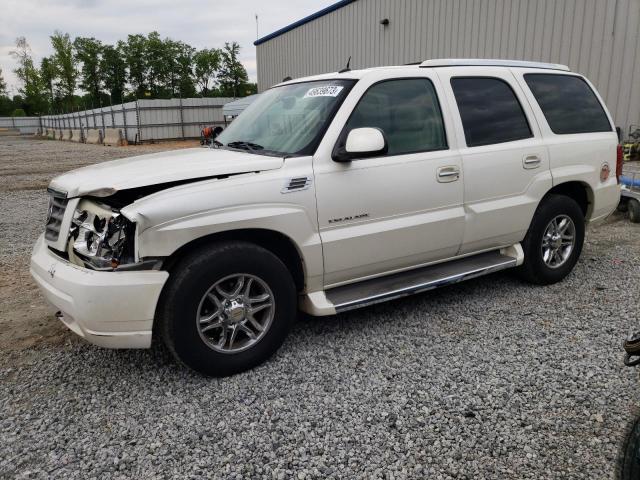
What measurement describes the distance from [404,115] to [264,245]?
1443mm

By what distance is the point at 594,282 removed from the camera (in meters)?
4.97

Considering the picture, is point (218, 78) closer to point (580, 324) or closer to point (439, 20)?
point (439, 20)

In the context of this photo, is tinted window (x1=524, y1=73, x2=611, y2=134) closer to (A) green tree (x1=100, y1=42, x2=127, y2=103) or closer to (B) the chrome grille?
(B) the chrome grille

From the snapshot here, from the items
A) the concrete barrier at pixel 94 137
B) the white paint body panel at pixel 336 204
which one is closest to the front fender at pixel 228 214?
the white paint body panel at pixel 336 204

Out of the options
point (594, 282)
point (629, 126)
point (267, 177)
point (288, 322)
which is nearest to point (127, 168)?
point (267, 177)

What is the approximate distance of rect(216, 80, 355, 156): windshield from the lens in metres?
3.59

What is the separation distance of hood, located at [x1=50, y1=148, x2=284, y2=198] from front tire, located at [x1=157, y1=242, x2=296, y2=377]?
0.47m

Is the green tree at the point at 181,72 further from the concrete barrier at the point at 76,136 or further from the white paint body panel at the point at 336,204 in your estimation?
the white paint body panel at the point at 336,204

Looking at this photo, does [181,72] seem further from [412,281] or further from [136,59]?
[412,281]

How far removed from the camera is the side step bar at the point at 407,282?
11.6ft

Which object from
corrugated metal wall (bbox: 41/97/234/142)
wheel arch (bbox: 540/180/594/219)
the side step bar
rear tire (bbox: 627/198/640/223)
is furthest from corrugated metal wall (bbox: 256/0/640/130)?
corrugated metal wall (bbox: 41/97/234/142)

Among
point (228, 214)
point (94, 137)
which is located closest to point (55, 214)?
point (228, 214)

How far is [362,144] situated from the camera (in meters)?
3.36

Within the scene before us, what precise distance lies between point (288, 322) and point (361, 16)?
16907 mm
